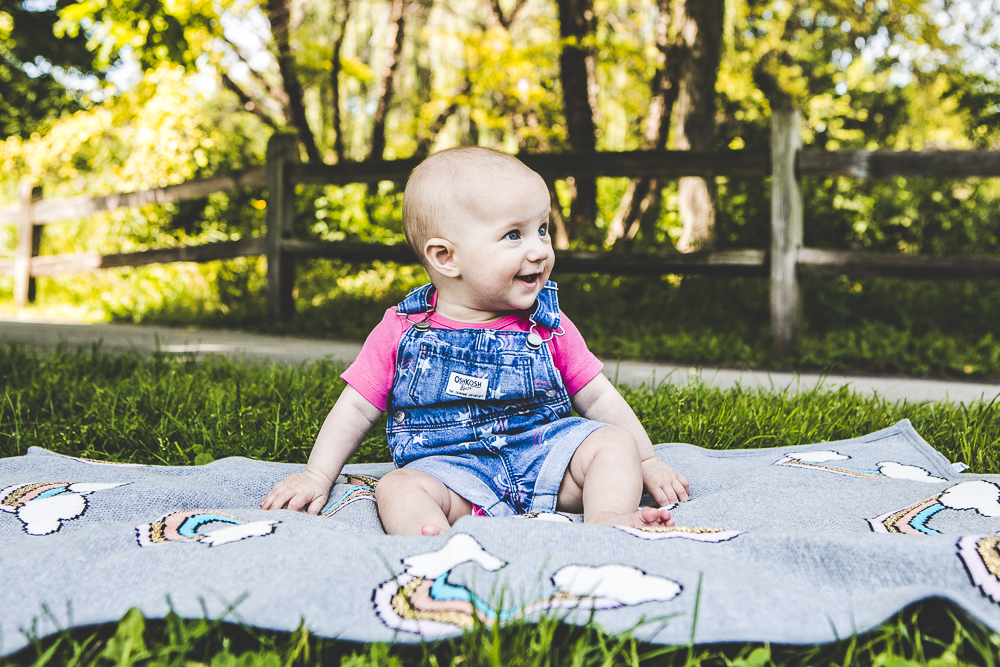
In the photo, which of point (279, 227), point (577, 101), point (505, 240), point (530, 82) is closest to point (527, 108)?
point (530, 82)

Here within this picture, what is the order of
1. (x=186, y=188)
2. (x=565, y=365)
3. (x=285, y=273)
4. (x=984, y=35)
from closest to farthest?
(x=565, y=365) → (x=285, y=273) → (x=186, y=188) → (x=984, y=35)

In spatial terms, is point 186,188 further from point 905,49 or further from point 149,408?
point 905,49

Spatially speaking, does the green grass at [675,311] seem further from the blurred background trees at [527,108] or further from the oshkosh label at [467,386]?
the oshkosh label at [467,386]

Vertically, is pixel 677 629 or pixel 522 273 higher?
pixel 522 273

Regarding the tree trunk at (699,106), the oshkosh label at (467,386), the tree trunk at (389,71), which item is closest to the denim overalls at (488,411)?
the oshkosh label at (467,386)

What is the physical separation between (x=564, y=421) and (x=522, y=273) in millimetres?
353

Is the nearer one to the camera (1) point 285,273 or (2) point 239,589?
(2) point 239,589

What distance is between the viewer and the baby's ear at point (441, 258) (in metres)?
1.77

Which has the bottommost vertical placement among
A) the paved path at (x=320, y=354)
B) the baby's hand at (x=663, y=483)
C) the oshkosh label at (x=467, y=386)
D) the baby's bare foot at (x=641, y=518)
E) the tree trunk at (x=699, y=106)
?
the paved path at (x=320, y=354)

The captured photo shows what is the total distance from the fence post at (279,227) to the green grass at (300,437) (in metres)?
2.32

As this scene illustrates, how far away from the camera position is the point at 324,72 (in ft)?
30.2

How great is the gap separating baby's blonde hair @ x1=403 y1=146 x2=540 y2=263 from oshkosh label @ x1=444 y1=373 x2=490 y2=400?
1.00ft

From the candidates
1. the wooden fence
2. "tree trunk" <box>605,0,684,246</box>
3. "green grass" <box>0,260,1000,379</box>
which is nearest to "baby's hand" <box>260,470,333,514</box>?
"green grass" <box>0,260,1000,379</box>

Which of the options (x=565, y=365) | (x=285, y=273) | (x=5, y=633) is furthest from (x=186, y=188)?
(x=5, y=633)
